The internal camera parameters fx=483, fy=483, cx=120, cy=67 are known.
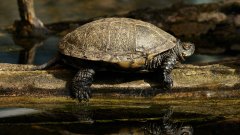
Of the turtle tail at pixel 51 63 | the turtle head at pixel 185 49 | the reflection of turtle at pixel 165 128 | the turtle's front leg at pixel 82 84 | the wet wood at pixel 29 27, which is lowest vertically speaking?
the reflection of turtle at pixel 165 128

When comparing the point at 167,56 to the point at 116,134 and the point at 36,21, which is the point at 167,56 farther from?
the point at 36,21

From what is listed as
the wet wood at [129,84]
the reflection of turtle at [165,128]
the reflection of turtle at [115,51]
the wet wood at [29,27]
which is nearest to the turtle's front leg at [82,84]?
the reflection of turtle at [115,51]

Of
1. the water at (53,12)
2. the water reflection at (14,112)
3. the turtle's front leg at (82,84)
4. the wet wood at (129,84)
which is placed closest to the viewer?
the water reflection at (14,112)

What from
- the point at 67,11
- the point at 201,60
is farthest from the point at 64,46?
the point at 67,11

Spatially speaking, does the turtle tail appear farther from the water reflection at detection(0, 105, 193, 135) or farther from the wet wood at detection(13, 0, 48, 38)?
the wet wood at detection(13, 0, 48, 38)

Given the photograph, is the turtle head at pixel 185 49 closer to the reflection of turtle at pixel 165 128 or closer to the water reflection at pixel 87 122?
the water reflection at pixel 87 122

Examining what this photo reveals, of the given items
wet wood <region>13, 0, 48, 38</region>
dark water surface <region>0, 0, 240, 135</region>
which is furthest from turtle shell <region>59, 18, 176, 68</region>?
wet wood <region>13, 0, 48, 38</region>

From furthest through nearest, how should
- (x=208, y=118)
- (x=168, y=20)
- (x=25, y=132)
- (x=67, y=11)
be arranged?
(x=67, y=11), (x=168, y=20), (x=208, y=118), (x=25, y=132)
